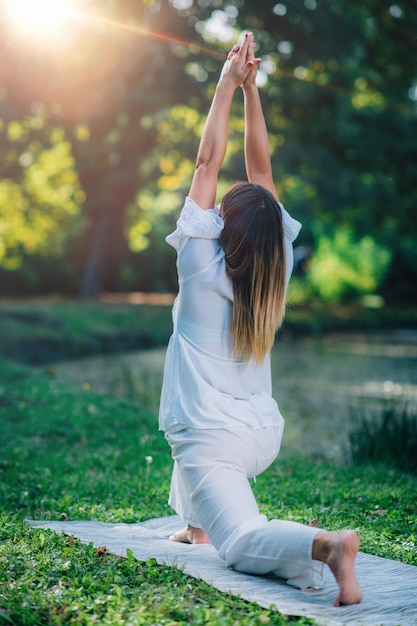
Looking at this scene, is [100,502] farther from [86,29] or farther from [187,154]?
[187,154]

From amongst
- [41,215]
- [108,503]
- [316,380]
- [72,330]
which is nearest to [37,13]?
[72,330]

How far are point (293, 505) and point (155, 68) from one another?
1437 centimetres

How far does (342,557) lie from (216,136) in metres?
1.75

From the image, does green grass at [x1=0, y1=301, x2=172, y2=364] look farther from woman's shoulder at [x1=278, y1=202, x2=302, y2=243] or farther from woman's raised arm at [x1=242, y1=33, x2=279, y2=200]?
woman's shoulder at [x1=278, y1=202, x2=302, y2=243]

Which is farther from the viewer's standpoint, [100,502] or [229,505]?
[100,502]

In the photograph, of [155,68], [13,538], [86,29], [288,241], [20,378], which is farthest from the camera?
[155,68]

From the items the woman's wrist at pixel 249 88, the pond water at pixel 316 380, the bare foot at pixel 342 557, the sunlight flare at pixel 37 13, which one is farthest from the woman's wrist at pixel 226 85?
the sunlight flare at pixel 37 13

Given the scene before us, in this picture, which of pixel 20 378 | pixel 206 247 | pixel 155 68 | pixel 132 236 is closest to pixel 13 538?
pixel 206 247

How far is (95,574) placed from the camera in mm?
2979

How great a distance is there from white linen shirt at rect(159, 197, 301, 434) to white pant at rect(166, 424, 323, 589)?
2.6 inches

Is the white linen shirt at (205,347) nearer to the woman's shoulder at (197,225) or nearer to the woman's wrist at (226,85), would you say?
the woman's shoulder at (197,225)

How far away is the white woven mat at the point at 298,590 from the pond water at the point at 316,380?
3.17 meters

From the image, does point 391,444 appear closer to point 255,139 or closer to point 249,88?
point 255,139

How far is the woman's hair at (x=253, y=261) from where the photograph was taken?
3.02 m
